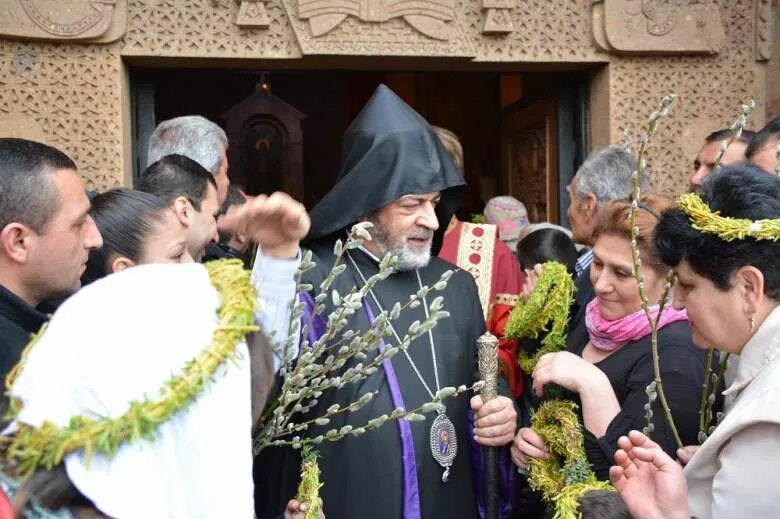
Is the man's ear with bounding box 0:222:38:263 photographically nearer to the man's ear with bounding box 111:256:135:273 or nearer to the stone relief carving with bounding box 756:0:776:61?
the man's ear with bounding box 111:256:135:273

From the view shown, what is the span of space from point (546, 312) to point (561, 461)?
45cm

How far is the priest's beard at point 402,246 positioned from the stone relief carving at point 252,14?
200cm

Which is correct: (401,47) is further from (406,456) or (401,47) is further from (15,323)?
(15,323)

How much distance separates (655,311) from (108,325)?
164 cm

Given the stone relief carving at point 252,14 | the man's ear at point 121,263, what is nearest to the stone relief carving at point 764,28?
the stone relief carving at point 252,14

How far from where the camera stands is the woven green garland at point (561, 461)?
2003 millimetres

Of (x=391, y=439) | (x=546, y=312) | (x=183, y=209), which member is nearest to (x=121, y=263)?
(x=183, y=209)

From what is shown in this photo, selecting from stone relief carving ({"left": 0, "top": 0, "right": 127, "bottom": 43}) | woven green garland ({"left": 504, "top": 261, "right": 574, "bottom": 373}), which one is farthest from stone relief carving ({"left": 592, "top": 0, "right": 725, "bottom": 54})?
stone relief carving ({"left": 0, "top": 0, "right": 127, "bottom": 43})

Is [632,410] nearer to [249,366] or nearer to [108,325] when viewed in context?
[249,366]

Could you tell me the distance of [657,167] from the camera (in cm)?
461

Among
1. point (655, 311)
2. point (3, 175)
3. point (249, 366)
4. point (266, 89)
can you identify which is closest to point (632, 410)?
point (655, 311)

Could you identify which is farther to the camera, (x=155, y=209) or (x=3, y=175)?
(x=155, y=209)

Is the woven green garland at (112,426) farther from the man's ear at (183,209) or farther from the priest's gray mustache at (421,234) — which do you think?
the priest's gray mustache at (421,234)

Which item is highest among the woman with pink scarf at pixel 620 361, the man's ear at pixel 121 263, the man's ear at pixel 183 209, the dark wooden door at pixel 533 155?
the dark wooden door at pixel 533 155
